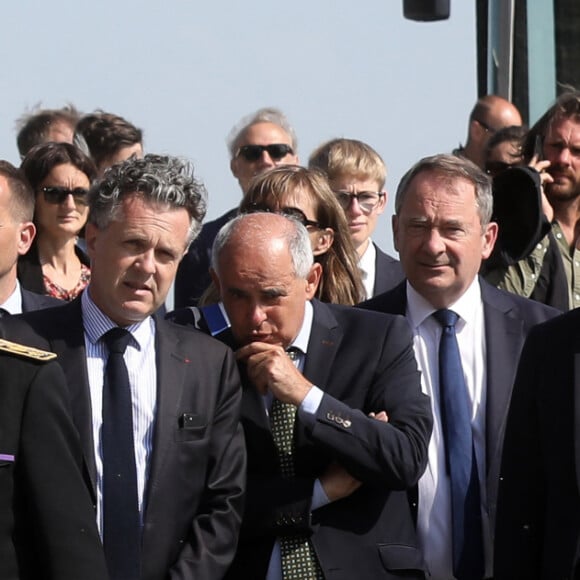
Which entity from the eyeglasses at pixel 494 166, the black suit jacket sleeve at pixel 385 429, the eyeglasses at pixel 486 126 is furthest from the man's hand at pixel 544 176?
the eyeglasses at pixel 486 126

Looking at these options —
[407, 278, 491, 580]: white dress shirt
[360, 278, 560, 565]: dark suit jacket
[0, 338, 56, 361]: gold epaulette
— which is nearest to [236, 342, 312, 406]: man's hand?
[407, 278, 491, 580]: white dress shirt

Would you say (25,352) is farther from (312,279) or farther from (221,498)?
(312,279)

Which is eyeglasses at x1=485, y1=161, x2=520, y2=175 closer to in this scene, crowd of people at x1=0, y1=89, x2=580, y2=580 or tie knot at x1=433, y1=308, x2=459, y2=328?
crowd of people at x1=0, y1=89, x2=580, y2=580

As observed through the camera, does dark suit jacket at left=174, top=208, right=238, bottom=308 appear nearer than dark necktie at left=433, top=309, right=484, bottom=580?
No

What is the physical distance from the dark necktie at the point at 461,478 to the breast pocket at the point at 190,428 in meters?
1.00

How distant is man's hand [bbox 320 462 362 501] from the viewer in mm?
4941

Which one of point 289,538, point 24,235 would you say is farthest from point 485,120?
point 289,538

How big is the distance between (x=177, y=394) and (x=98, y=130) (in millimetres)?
4082

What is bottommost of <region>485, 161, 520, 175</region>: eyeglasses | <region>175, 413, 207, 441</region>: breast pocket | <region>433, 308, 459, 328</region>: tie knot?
<region>175, 413, 207, 441</region>: breast pocket

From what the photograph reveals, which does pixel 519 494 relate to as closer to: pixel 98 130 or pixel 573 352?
pixel 573 352

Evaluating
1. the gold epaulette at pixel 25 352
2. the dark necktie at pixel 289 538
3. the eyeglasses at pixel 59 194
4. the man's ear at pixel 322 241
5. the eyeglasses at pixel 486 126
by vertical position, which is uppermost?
the eyeglasses at pixel 486 126

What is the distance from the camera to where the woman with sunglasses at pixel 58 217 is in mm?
7027

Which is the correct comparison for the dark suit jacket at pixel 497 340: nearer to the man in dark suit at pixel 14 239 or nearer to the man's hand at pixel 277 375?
the man's hand at pixel 277 375

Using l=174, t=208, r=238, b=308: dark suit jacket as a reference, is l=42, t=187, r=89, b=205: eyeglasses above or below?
above
